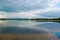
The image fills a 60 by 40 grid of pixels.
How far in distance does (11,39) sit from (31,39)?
79.6 inches

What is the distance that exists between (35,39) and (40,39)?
512 mm

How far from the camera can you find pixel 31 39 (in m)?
15.3

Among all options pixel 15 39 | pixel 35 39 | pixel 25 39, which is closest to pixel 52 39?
pixel 35 39

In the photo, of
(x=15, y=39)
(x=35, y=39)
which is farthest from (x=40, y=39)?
(x=15, y=39)

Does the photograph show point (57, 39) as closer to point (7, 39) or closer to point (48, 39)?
point (48, 39)

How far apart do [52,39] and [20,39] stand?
322 centimetres

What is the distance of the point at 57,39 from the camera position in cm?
1513

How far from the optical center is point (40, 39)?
1541 cm

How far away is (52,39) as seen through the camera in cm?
1509

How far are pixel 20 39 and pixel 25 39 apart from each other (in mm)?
506

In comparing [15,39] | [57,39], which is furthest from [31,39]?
[57,39]

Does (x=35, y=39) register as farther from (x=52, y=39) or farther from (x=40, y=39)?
(x=52, y=39)

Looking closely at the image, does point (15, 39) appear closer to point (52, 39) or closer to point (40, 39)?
point (40, 39)

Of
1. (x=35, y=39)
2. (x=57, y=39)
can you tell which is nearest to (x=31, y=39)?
(x=35, y=39)
